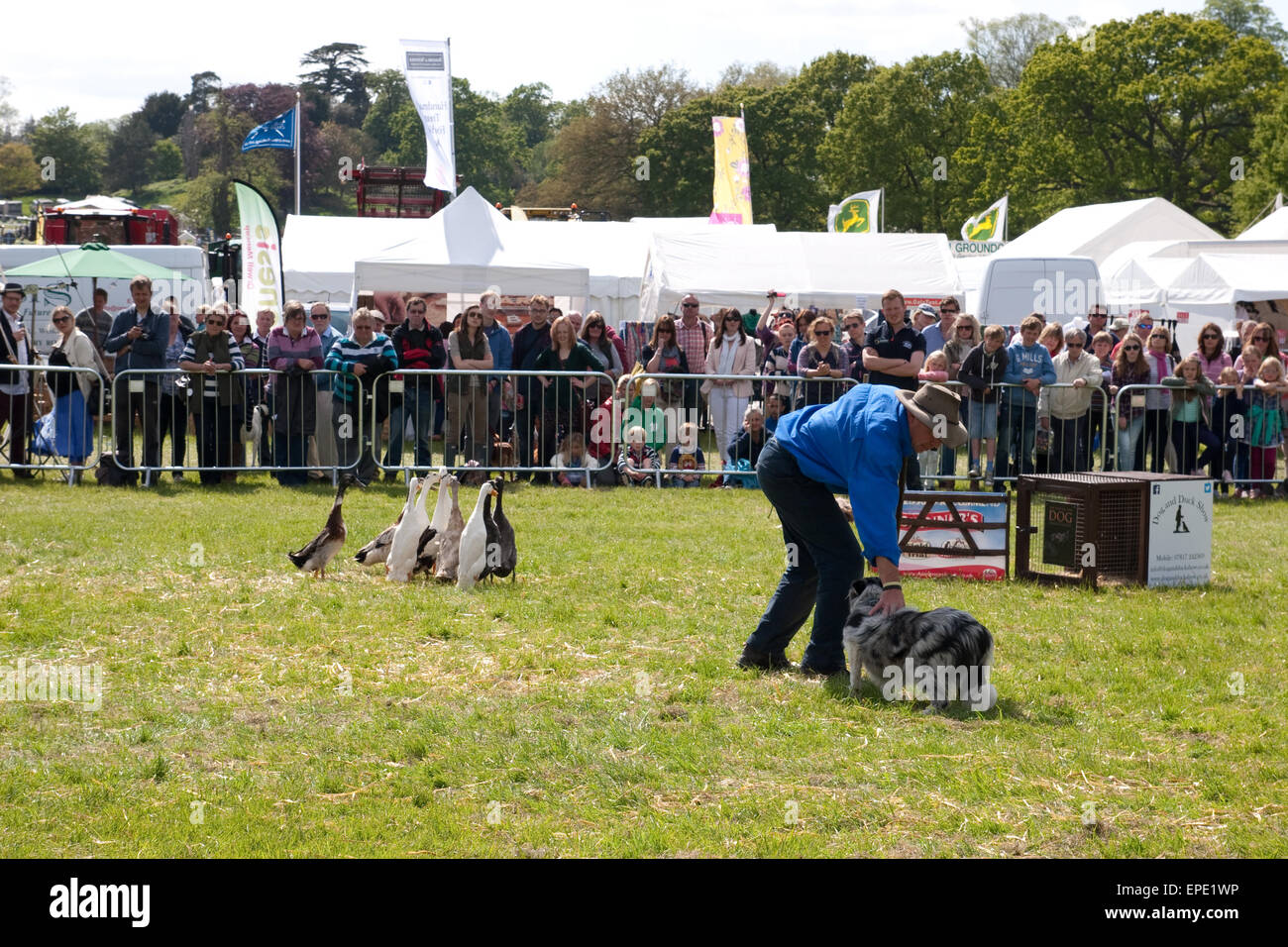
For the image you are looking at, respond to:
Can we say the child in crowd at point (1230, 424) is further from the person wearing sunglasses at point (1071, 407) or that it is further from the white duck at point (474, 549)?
the white duck at point (474, 549)

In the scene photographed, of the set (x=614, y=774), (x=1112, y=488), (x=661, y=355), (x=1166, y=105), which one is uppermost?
(x=1166, y=105)

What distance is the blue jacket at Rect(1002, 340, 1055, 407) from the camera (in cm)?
1539

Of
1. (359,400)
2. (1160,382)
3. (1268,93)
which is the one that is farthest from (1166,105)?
(359,400)

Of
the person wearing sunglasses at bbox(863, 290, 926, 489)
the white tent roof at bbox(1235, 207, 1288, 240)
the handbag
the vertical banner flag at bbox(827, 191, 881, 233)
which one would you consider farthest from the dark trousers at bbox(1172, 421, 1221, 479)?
the vertical banner flag at bbox(827, 191, 881, 233)

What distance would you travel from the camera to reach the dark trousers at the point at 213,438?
14.9m

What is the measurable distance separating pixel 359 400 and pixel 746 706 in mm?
8890

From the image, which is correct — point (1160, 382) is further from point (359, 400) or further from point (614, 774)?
point (614, 774)

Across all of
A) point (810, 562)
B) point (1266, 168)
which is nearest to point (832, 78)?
point (1266, 168)

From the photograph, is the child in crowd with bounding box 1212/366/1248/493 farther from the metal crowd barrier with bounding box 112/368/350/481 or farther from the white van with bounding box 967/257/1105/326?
the metal crowd barrier with bounding box 112/368/350/481

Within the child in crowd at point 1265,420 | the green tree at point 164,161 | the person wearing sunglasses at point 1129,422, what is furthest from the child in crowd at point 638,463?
the green tree at point 164,161

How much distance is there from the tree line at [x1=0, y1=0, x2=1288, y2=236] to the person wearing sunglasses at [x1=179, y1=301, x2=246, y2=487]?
1092 cm

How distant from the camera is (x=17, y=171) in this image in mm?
105125

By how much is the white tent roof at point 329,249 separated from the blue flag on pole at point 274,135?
3926mm
